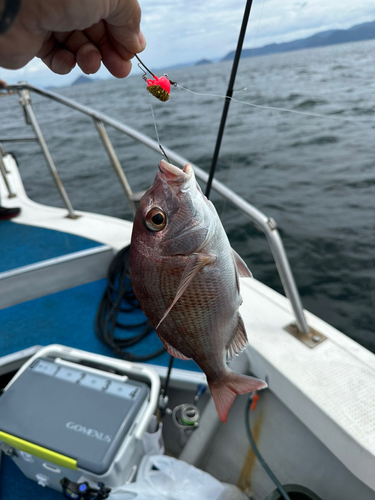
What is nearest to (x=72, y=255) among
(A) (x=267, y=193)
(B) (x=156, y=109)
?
(A) (x=267, y=193)

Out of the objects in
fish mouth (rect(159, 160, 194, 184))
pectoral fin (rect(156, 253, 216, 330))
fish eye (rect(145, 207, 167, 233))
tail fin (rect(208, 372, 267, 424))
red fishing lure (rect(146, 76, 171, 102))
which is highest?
red fishing lure (rect(146, 76, 171, 102))

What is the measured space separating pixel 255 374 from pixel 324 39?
178cm

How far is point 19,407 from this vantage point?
5.90ft

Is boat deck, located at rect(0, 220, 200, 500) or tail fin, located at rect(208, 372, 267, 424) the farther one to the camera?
boat deck, located at rect(0, 220, 200, 500)

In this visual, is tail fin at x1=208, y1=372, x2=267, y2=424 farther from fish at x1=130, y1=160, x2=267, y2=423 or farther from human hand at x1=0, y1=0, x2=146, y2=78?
human hand at x1=0, y1=0, x2=146, y2=78

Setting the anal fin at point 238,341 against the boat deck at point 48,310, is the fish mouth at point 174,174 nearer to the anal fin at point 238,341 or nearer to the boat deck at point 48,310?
the anal fin at point 238,341

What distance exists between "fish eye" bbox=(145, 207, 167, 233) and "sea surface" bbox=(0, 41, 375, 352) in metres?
0.58

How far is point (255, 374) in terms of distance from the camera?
210 cm

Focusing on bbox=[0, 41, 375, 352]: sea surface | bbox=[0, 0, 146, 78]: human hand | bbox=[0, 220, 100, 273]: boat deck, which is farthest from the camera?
bbox=[0, 41, 375, 352]: sea surface

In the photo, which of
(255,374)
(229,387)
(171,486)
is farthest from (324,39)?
(171,486)

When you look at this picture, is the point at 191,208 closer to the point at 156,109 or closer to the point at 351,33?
the point at 351,33

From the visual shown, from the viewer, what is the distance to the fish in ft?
2.97

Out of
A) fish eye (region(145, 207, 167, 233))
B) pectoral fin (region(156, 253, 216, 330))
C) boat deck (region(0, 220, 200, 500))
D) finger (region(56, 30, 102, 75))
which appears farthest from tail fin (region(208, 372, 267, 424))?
boat deck (region(0, 220, 200, 500))

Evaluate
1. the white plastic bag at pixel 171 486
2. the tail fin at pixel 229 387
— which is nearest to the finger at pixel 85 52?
the tail fin at pixel 229 387
